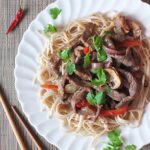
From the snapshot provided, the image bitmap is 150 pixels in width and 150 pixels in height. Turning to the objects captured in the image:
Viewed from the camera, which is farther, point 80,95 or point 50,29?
point 50,29

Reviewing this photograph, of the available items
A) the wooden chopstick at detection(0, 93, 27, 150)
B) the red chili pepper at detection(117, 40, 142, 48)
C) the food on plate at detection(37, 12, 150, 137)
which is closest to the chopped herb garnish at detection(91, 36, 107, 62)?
the food on plate at detection(37, 12, 150, 137)

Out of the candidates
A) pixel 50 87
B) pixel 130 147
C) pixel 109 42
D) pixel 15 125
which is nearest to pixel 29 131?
pixel 15 125

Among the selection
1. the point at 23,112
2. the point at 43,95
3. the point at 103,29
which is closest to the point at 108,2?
the point at 103,29

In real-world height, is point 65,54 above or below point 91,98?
above

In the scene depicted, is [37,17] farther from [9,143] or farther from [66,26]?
[9,143]

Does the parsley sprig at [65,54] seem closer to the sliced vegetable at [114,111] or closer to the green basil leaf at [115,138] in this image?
the sliced vegetable at [114,111]

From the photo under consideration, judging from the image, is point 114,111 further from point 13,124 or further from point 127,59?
point 13,124

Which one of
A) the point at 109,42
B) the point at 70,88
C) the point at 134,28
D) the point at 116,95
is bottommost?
the point at 70,88

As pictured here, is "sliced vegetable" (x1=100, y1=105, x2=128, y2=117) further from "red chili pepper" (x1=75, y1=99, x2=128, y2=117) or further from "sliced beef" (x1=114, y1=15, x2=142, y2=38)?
"sliced beef" (x1=114, y1=15, x2=142, y2=38)
